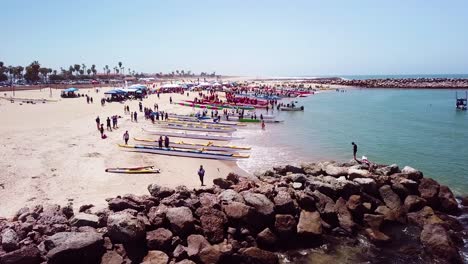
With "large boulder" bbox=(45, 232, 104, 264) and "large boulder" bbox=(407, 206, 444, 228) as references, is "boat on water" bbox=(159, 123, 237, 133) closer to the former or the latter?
"large boulder" bbox=(407, 206, 444, 228)

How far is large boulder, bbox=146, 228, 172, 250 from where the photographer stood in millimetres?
11883

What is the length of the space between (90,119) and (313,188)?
2928 centimetres

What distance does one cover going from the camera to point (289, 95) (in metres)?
82.4

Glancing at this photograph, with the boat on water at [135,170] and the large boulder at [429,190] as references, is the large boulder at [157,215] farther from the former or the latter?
the large boulder at [429,190]

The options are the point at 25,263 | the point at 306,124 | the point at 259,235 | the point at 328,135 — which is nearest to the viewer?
the point at 25,263

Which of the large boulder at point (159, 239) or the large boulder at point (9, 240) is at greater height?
the large boulder at point (9, 240)

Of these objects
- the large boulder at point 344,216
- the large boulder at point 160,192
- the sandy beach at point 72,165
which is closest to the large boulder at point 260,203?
the large boulder at point 160,192

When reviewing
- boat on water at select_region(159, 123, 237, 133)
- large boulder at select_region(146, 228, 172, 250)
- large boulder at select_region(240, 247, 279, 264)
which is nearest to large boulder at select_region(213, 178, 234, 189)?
large boulder at select_region(240, 247, 279, 264)

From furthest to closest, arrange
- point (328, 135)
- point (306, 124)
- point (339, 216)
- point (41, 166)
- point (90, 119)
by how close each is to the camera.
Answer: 1. point (306, 124)
2. point (90, 119)
3. point (328, 135)
4. point (41, 166)
5. point (339, 216)

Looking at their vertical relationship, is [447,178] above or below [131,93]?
below

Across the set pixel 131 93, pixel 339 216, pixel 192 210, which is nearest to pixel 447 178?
pixel 339 216

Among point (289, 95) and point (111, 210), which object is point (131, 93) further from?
point (111, 210)

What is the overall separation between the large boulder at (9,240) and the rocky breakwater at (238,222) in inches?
1.1

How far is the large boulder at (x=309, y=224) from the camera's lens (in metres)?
13.7
